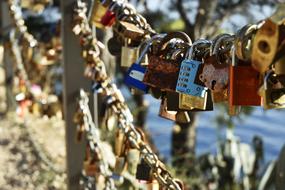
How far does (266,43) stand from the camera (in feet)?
1.85

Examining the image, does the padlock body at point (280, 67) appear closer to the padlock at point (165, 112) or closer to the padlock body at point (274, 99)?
the padlock body at point (274, 99)

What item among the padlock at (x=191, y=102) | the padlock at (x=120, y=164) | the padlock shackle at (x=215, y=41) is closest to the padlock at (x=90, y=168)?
the padlock at (x=120, y=164)

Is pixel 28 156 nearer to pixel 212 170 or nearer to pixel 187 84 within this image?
pixel 212 170

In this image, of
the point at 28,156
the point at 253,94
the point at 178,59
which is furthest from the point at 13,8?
the point at 253,94

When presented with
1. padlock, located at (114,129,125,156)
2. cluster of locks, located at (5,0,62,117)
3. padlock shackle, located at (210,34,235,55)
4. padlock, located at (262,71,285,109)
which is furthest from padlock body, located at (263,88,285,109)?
cluster of locks, located at (5,0,62,117)

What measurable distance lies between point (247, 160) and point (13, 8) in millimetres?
1348

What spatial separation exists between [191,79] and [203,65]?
1.0 inches

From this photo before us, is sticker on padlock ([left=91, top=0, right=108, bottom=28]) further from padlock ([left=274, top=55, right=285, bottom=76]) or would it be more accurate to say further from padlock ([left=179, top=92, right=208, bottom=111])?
padlock ([left=274, top=55, right=285, bottom=76])

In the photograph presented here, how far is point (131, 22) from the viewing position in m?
0.97

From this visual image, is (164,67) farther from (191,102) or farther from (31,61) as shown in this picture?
(31,61)

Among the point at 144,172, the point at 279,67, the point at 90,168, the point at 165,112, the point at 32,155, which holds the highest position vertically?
the point at 279,67

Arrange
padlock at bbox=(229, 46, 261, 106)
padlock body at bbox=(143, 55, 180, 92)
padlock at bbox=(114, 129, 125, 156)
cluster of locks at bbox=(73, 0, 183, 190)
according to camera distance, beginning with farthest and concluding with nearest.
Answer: padlock at bbox=(114, 129, 125, 156)
cluster of locks at bbox=(73, 0, 183, 190)
padlock body at bbox=(143, 55, 180, 92)
padlock at bbox=(229, 46, 261, 106)

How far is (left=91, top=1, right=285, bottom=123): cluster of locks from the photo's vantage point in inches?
22.5

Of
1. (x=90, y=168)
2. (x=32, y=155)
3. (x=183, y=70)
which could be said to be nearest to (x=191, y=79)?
(x=183, y=70)
